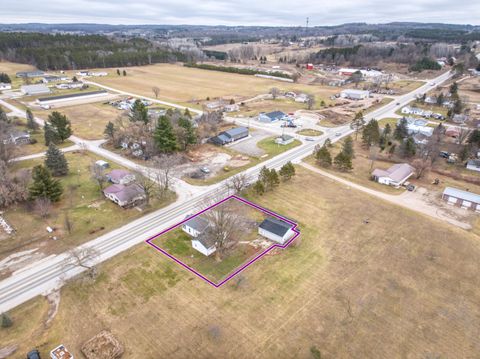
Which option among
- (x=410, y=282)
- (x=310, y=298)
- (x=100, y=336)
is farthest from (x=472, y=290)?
(x=100, y=336)

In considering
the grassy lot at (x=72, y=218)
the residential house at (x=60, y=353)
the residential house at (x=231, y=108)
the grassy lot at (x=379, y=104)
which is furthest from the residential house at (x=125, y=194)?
the grassy lot at (x=379, y=104)

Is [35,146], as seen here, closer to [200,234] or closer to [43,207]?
[43,207]

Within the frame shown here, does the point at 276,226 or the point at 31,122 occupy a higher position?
the point at 31,122

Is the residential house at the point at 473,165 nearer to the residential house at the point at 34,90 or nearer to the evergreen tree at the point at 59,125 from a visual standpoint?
the evergreen tree at the point at 59,125

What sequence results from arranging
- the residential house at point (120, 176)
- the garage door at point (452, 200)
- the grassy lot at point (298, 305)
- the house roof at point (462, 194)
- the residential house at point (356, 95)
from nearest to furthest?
1. the grassy lot at point (298, 305)
2. the house roof at point (462, 194)
3. the garage door at point (452, 200)
4. the residential house at point (120, 176)
5. the residential house at point (356, 95)

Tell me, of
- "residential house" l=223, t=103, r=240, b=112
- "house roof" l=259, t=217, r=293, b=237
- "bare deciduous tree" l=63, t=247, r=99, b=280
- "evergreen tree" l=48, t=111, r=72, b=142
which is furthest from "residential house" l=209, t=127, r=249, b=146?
"bare deciduous tree" l=63, t=247, r=99, b=280

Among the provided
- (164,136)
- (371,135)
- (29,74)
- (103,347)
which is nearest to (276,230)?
(103,347)
